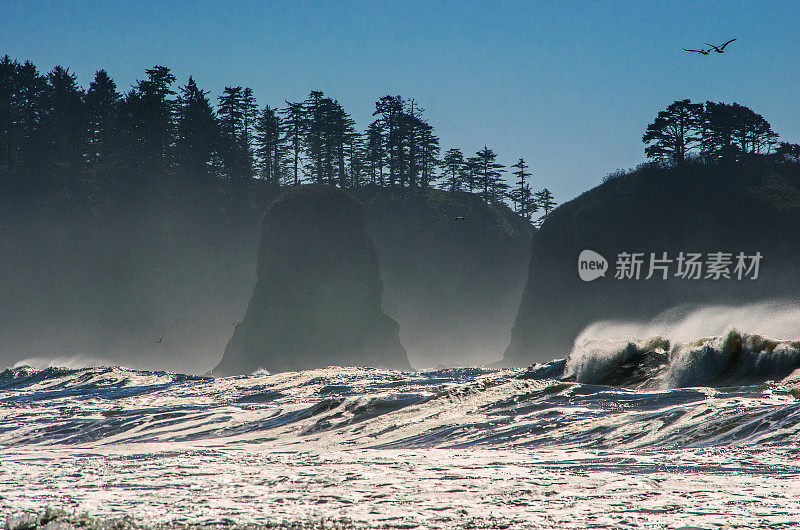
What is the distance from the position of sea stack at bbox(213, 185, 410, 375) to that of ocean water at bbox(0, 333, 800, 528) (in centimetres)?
3990

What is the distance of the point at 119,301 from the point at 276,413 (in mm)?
61526

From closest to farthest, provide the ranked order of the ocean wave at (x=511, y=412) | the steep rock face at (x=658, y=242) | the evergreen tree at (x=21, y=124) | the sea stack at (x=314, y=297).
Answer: the ocean wave at (x=511, y=412) < the steep rock face at (x=658, y=242) < the sea stack at (x=314, y=297) < the evergreen tree at (x=21, y=124)

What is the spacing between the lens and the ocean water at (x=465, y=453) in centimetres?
699

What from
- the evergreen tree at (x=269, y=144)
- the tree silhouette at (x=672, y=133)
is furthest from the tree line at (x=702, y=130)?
the evergreen tree at (x=269, y=144)

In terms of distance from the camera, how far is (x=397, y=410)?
54.5 feet

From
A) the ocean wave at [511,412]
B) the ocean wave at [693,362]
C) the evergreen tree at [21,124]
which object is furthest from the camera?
the evergreen tree at [21,124]

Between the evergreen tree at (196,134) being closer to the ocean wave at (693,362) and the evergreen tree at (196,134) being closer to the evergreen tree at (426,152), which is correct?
the evergreen tree at (426,152)

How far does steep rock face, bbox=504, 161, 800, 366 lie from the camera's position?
54031mm

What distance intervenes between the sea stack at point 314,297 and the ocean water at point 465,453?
39.9m

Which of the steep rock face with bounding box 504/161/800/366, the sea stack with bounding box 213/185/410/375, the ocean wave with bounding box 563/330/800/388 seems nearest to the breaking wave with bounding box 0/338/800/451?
the ocean wave with bounding box 563/330/800/388

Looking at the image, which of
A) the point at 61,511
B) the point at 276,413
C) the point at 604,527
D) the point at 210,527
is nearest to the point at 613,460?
the point at 604,527

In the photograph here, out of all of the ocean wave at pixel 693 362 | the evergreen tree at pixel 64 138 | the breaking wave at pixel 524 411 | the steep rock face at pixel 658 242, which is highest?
the evergreen tree at pixel 64 138

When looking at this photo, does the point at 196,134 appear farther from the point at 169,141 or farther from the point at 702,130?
the point at 702,130

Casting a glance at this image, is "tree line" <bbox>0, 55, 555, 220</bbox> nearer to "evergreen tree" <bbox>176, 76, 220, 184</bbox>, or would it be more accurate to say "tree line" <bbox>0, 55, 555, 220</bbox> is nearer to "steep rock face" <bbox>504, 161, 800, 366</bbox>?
"evergreen tree" <bbox>176, 76, 220, 184</bbox>
